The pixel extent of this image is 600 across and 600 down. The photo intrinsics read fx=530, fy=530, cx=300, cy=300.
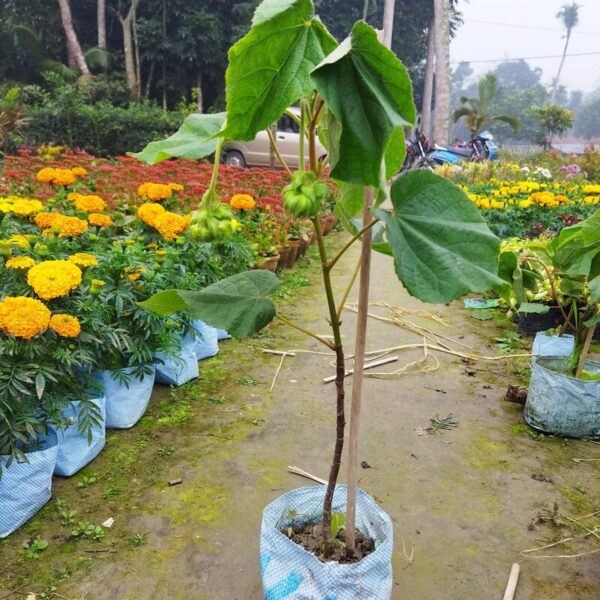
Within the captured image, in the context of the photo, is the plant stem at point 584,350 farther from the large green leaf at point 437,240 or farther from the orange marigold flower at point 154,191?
the orange marigold flower at point 154,191

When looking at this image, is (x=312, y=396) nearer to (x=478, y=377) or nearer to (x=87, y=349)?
(x=478, y=377)

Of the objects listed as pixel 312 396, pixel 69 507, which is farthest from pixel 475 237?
pixel 312 396

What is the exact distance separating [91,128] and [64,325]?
10803 mm

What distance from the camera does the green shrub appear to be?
11039 millimetres

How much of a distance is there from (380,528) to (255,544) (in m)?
0.56

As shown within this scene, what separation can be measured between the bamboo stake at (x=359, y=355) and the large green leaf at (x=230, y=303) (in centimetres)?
19

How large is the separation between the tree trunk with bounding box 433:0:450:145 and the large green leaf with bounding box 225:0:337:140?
14847 mm

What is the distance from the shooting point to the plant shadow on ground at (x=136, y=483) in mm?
1692

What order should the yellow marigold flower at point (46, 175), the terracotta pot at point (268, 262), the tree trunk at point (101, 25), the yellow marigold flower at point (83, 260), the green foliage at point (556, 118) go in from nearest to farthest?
1. the yellow marigold flower at point (83, 260)
2. the yellow marigold flower at point (46, 175)
3. the terracotta pot at point (268, 262)
4. the tree trunk at point (101, 25)
5. the green foliage at point (556, 118)

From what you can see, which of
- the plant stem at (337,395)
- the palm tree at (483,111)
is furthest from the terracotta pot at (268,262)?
the palm tree at (483,111)

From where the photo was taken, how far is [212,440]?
238cm

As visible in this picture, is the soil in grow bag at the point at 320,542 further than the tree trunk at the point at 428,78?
No

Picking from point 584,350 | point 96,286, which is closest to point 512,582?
point 584,350

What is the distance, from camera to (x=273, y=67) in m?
0.80
